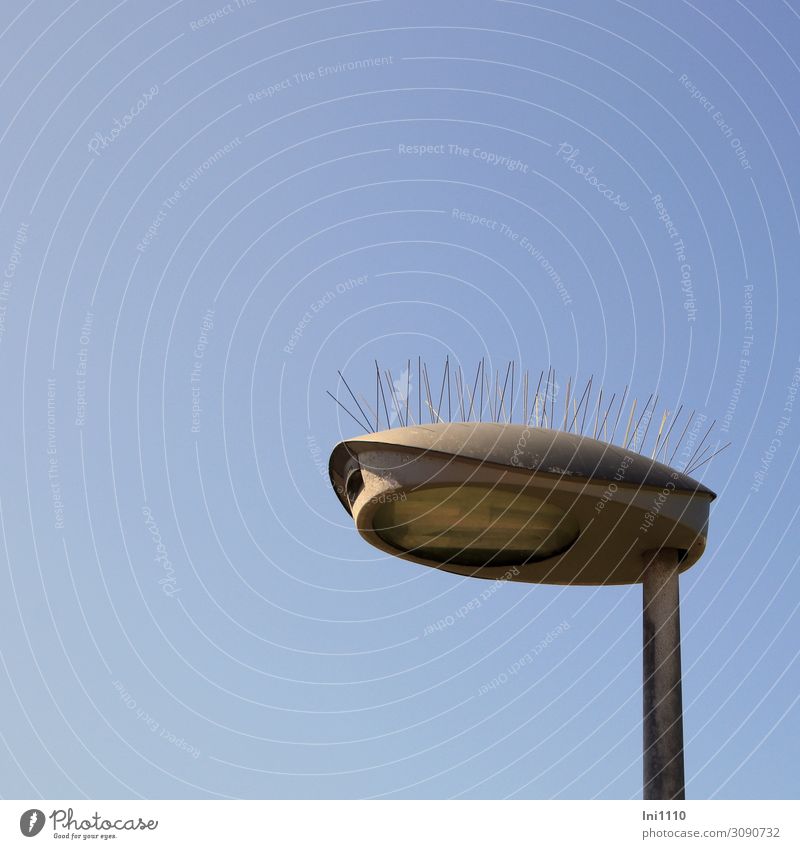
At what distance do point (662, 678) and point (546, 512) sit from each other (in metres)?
4.02

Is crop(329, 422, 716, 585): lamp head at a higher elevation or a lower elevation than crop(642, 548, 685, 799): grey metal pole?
higher

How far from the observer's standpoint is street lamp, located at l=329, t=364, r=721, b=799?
21.6 meters

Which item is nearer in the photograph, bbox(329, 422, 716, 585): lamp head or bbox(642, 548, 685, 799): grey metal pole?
bbox(642, 548, 685, 799): grey metal pole

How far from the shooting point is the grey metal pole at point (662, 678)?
21.5 meters

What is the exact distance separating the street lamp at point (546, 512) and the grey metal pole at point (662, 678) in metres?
0.02

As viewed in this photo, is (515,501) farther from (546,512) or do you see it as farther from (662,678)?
(662,678)

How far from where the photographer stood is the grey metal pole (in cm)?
2152

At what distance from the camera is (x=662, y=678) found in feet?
73.7

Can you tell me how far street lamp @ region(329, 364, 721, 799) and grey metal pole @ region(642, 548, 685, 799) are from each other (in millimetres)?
23

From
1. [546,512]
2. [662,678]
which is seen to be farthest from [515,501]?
[662,678]
